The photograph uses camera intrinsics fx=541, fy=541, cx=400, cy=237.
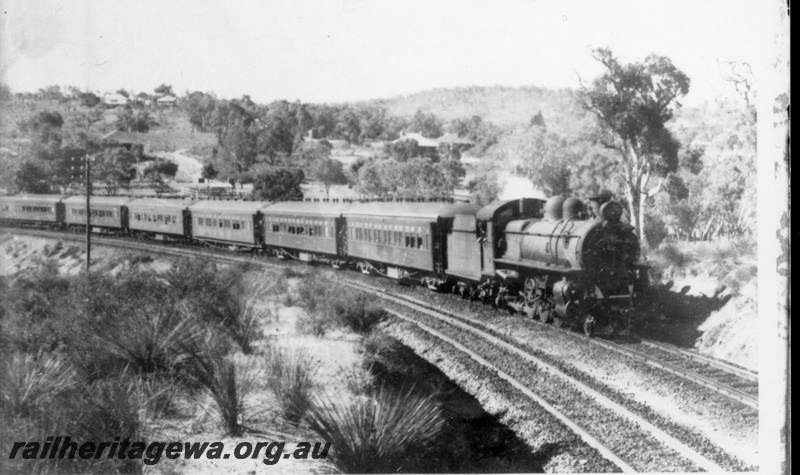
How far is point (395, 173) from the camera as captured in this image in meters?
14.4

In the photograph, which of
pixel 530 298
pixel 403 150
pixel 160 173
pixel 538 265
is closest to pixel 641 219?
pixel 530 298

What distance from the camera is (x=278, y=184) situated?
11.8 m

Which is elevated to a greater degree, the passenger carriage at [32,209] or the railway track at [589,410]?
the passenger carriage at [32,209]

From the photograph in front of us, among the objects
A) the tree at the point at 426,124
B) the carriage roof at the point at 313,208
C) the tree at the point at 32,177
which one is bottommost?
the carriage roof at the point at 313,208

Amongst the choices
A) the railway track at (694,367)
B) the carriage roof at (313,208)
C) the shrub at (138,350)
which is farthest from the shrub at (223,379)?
the carriage roof at (313,208)

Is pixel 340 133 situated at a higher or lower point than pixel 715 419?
higher

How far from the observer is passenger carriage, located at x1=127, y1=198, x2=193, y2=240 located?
13.2 meters

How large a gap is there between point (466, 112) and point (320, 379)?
7.73 m

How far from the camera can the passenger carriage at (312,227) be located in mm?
12828

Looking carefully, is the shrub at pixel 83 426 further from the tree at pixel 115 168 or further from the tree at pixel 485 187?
the tree at pixel 485 187

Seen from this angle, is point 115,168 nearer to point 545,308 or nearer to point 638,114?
point 545,308

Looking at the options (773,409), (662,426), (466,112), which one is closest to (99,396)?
(662,426)

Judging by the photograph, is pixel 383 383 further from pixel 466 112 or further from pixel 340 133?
pixel 466 112

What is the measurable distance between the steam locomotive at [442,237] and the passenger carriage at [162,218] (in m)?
0.03
